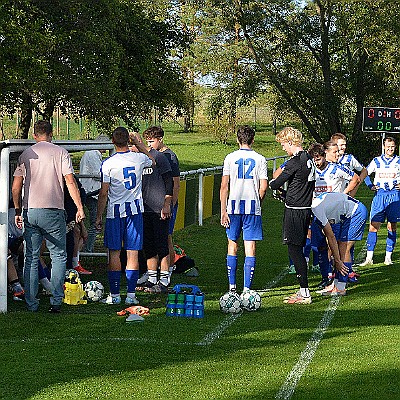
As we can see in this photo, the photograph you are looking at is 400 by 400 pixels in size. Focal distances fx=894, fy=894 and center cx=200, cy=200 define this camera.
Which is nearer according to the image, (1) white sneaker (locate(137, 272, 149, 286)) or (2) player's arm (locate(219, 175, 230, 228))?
(2) player's arm (locate(219, 175, 230, 228))

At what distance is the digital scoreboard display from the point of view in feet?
94.1

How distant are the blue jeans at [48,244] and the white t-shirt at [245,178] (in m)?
2.15

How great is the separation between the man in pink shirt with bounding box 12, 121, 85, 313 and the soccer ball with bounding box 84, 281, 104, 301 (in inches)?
40.6

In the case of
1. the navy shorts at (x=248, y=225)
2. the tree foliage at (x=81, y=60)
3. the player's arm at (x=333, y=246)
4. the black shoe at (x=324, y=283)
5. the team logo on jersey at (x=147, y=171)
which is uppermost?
the tree foliage at (x=81, y=60)

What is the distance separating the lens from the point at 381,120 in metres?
28.8

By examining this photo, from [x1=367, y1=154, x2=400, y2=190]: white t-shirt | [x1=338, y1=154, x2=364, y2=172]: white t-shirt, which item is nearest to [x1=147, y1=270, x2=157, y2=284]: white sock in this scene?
[x1=338, y1=154, x2=364, y2=172]: white t-shirt

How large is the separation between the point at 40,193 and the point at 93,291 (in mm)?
1641

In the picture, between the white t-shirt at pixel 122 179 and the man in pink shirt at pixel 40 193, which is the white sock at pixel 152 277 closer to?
the white t-shirt at pixel 122 179

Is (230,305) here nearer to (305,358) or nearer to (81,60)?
(305,358)

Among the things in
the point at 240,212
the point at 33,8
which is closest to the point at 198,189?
the point at 33,8

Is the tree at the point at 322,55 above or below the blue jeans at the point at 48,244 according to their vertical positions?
above

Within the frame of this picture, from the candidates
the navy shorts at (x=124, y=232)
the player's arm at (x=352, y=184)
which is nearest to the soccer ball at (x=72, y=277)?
the navy shorts at (x=124, y=232)

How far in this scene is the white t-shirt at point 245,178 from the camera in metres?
10.7

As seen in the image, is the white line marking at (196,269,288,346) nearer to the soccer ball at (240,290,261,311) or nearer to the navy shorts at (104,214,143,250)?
the soccer ball at (240,290,261,311)
